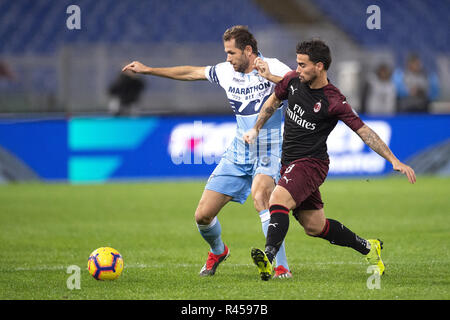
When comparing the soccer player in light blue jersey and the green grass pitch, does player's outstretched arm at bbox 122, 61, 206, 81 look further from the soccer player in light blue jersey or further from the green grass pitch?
the green grass pitch

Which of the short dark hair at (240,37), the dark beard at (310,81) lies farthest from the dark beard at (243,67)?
the dark beard at (310,81)

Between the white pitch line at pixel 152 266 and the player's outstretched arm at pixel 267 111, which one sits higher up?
the player's outstretched arm at pixel 267 111

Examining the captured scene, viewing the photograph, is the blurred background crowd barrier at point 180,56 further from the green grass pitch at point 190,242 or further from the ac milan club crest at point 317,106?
the ac milan club crest at point 317,106

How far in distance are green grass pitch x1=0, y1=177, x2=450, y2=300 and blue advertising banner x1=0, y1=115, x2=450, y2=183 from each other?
0.41 meters

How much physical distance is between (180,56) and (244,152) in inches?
406

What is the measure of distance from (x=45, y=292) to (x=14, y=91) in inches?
474

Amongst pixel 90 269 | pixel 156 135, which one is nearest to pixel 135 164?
pixel 156 135

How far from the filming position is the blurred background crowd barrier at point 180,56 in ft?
55.5

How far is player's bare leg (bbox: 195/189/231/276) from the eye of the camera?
6863mm

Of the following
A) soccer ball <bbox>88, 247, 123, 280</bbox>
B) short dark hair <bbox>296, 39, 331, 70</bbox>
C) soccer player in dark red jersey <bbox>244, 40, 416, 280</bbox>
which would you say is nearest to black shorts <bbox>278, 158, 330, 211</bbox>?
soccer player in dark red jersey <bbox>244, 40, 416, 280</bbox>

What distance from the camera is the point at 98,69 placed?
17.2m

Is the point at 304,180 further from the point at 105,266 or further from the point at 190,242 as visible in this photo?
the point at 190,242

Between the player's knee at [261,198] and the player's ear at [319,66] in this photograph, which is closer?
the player's ear at [319,66]

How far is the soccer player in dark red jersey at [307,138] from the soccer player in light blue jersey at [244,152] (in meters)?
0.35
